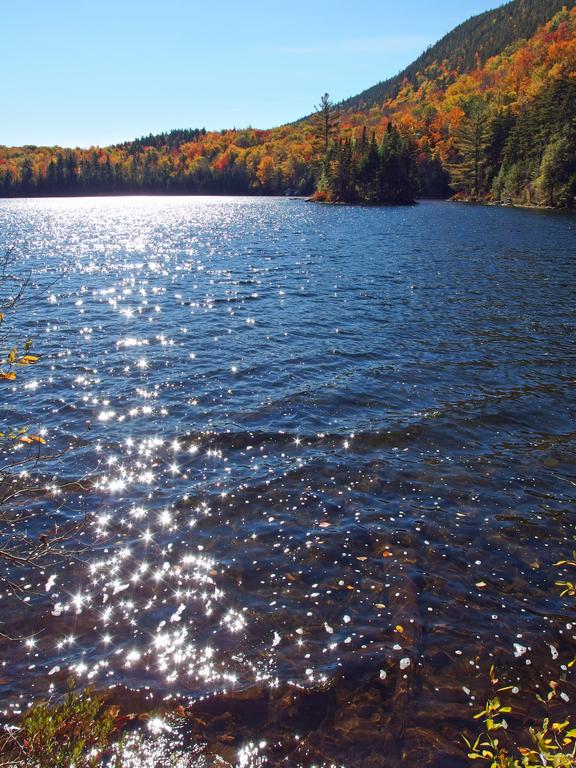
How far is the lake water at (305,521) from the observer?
669 centimetres

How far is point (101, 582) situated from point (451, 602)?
6158 millimetres

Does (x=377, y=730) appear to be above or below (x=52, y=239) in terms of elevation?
below

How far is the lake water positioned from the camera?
6691mm

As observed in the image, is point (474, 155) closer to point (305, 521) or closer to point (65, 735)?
point (305, 521)

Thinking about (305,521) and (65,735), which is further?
(305,521)

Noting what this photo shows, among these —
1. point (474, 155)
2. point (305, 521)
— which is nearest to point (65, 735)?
point (305, 521)

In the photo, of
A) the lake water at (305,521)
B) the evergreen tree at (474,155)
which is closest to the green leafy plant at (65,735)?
the lake water at (305,521)

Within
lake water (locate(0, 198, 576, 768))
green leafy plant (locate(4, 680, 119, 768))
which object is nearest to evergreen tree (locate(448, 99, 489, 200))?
lake water (locate(0, 198, 576, 768))

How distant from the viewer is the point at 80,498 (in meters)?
11.0

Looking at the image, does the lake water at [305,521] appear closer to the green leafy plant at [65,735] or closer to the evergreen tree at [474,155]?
the green leafy plant at [65,735]

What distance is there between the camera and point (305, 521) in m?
10.1

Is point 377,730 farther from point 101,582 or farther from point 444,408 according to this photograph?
point 444,408

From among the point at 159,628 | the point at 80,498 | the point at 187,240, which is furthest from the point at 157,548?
the point at 187,240

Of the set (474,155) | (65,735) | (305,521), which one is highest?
(474,155)
